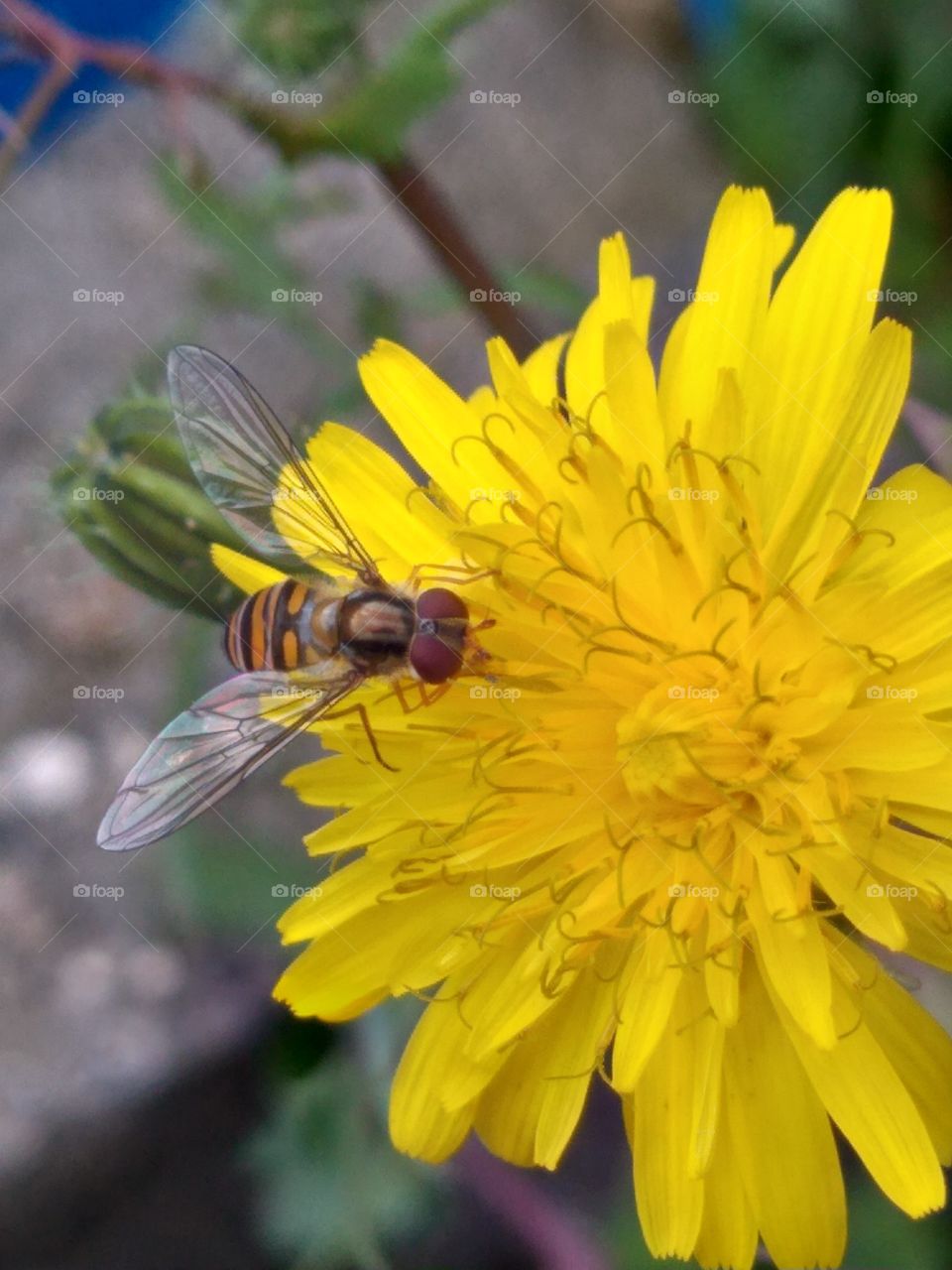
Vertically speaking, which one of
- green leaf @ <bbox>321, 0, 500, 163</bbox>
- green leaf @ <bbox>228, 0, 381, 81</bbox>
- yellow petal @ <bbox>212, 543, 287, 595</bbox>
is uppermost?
green leaf @ <bbox>228, 0, 381, 81</bbox>

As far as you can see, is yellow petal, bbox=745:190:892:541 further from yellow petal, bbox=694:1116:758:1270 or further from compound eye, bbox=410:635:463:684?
yellow petal, bbox=694:1116:758:1270

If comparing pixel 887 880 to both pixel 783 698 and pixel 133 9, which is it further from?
pixel 133 9

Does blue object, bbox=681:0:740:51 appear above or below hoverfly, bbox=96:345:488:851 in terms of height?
above

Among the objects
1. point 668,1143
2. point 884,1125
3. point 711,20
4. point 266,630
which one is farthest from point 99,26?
point 884,1125

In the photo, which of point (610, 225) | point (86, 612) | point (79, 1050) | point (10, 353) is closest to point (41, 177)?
point (10, 353)

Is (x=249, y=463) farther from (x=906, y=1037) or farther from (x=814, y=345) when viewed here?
(x=906, y=1037)

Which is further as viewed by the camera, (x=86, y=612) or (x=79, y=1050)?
(x=86, y=612)

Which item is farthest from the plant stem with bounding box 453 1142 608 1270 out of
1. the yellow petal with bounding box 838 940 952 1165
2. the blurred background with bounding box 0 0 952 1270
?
the yellow petal with bounding box 838 940 952 1165
